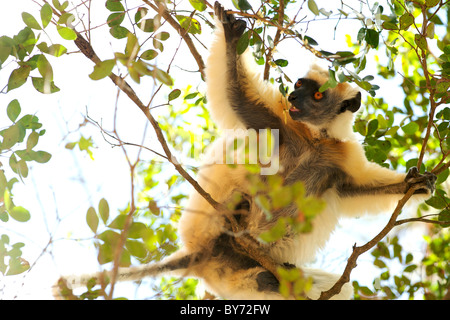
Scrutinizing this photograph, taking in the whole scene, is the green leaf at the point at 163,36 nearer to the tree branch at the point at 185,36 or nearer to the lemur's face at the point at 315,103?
the tree branch at the point at 185,36

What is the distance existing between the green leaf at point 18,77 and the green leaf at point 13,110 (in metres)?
0.20

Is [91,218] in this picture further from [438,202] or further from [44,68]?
[438,202]

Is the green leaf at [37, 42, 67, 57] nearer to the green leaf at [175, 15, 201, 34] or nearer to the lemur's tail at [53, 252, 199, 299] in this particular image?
the green leaf at [175, 15, 201, 34]

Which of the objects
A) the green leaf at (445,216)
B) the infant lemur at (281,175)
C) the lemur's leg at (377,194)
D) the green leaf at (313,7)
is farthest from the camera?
the infant lemur at (281,175)

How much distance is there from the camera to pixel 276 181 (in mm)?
1673

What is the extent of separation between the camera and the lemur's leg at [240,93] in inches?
131

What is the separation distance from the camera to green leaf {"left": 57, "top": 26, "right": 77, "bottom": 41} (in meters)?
2.62

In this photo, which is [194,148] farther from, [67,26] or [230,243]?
[67,26]

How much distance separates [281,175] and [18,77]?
6.65ft

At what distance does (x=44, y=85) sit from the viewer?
8.61 feet

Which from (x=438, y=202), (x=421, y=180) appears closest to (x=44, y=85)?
(x=421, y=180)

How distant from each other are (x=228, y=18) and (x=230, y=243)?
5.61 feet

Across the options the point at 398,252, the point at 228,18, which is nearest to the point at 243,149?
the point at 228,18

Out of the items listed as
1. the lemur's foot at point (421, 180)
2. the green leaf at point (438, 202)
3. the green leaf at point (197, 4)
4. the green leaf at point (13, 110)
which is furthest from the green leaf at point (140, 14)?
the green leaf at point (438, 202)
